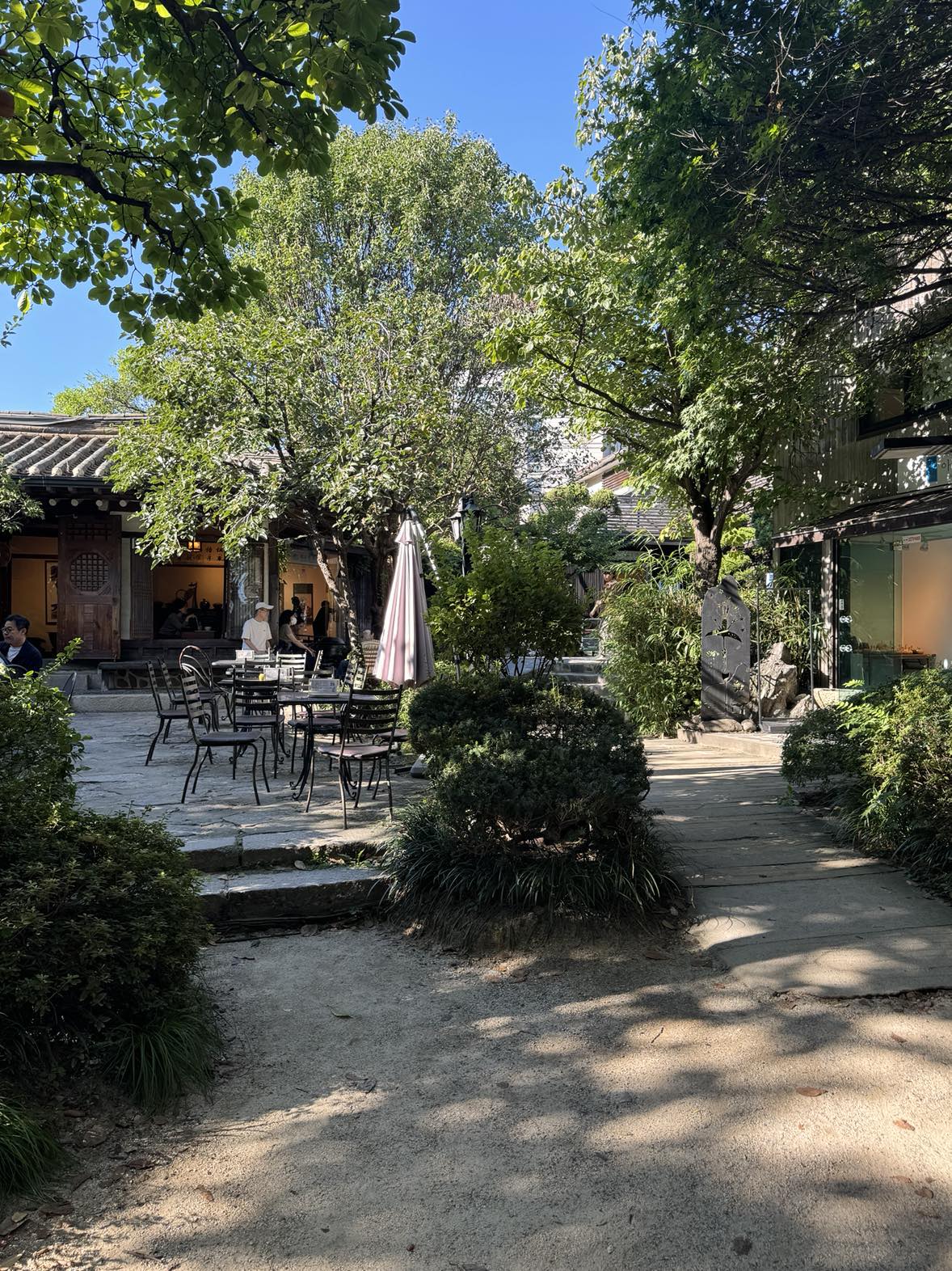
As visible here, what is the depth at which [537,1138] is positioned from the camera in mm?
3141

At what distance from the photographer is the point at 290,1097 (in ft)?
11.2

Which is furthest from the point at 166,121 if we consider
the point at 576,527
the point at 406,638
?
the point at 576,527

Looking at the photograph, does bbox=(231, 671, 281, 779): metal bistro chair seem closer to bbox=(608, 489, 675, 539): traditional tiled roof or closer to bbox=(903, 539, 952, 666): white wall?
bbox=(903, 539, 952, 666): white wall

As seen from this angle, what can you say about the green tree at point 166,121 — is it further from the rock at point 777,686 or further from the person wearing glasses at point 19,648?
the rock at point 777,686

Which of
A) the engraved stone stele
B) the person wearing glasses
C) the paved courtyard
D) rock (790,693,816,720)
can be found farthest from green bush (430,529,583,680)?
rock (790,693,816,720)

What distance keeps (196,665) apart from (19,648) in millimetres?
5794

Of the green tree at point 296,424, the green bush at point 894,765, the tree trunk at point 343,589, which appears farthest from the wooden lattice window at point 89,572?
the green bush at point 894,765

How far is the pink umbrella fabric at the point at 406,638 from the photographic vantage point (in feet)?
30.1

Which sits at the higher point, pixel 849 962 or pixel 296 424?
pixel 296 424

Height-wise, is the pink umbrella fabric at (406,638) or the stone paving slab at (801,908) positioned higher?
the pink umbrella fabric at (406,638)

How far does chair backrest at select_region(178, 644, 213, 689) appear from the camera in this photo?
1099 centimetres

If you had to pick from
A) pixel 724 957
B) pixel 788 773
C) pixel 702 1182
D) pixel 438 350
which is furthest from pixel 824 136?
pixel 438 350

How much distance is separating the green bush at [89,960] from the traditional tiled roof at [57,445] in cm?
1309

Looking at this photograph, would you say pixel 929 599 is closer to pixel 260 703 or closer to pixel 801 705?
pixel 801 705
